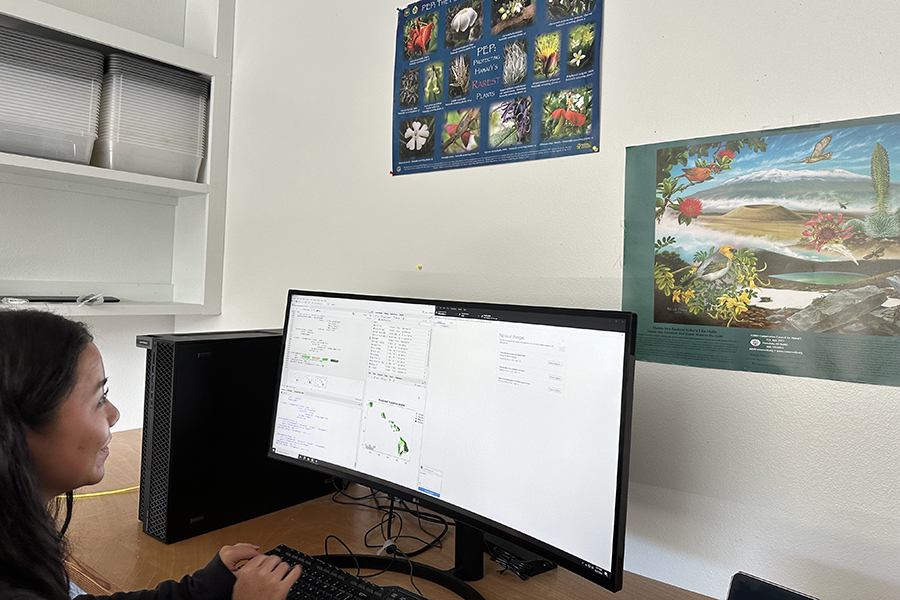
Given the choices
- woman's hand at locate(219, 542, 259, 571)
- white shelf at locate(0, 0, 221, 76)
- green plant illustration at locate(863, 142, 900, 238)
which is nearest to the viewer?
green plant illustration at locate(863, 142, 900, 238)

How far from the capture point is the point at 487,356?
943 millimetres

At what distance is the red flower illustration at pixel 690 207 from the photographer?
102 centimetres

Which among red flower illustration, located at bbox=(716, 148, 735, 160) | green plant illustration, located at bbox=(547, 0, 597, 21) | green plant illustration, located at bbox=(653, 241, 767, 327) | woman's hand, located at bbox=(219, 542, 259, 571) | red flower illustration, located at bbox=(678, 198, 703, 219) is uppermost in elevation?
green plant illustration, located at bbox=(547, 0, 597, 21)

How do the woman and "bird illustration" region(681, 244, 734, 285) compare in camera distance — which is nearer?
the woman

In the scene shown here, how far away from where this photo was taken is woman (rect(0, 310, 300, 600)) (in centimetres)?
74

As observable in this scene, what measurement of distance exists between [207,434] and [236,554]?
300 millimetres

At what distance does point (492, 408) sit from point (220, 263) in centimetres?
134

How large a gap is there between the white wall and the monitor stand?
289 mm

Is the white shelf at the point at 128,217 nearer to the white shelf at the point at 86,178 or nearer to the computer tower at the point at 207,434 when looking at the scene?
the white shelf at the point at 86,178

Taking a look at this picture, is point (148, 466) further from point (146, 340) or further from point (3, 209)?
point (3, 209)

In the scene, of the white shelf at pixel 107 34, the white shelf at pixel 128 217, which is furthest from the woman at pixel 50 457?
the white shelf at pixel 107 34

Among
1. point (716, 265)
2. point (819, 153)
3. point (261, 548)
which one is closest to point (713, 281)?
point (716, 265)

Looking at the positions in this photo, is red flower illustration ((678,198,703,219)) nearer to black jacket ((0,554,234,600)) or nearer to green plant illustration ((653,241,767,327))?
green plant illustration ((653,241,767,327))

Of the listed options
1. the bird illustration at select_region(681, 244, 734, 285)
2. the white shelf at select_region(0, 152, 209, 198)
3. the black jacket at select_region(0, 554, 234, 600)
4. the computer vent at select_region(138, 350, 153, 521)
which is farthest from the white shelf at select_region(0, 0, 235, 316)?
the bird illustration at select_region(681, 244, 734, 285)
